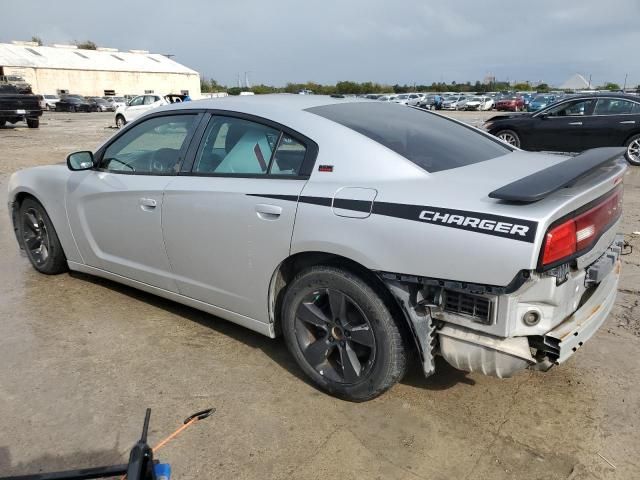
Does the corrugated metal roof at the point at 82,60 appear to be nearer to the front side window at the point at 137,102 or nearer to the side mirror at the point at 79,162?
the front side window at the point at 137,102

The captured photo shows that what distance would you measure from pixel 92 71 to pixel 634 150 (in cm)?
6725

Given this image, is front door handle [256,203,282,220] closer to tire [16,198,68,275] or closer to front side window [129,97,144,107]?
tire [16,198,68,275]

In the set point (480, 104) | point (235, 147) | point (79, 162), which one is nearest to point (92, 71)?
point (480, 104)

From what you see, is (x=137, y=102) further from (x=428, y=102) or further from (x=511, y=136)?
(x=428, y=102)

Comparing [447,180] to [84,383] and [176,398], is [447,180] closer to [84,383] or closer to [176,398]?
[176,398]

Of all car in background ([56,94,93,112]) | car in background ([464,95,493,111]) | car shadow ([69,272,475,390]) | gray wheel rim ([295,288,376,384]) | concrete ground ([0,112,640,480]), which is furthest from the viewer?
car in background ([56,94,93,112])

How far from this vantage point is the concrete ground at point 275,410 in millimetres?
2412

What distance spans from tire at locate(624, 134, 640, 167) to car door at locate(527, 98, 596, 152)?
0.91m

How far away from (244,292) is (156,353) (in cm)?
81

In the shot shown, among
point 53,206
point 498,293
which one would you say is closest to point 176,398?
point 498,293

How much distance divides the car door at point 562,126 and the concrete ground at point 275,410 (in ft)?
27.9

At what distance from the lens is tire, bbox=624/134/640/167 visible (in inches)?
434

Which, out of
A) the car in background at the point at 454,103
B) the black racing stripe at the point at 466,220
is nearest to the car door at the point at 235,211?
the black racing stripe at the point at 466,220

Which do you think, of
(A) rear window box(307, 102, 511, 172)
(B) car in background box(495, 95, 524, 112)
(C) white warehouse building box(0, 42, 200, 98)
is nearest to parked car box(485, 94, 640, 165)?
(A) rear window box(307, 102, 511, 172)
